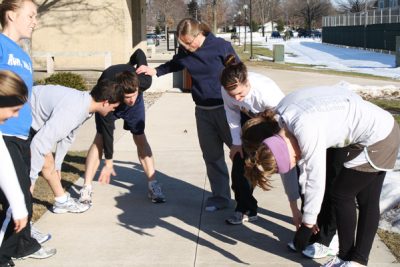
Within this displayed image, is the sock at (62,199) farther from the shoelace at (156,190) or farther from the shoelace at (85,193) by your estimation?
the shoelace at (156,190)

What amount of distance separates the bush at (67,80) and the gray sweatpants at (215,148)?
9162 mm

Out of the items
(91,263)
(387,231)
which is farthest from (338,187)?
(91,263)

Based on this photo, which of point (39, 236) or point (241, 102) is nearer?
point (241, 102)

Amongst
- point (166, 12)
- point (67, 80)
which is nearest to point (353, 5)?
point (166, 12)

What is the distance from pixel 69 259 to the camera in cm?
435

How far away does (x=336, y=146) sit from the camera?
11.4ft

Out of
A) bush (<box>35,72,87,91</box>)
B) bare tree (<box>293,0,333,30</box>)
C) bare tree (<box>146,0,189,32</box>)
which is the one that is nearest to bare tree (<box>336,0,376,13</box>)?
bare tree (<box>293,0,333,30</box>)

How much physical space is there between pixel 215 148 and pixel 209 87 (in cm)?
62

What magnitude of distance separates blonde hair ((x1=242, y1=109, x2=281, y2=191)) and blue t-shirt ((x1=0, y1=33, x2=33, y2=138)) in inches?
62.4

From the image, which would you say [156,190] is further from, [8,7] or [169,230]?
[8,7]

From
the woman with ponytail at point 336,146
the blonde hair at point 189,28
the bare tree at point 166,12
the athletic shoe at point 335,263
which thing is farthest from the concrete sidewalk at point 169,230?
the bare tree at point 166,12

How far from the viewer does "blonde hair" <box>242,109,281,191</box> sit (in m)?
3.09

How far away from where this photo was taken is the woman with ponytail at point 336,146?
311cm

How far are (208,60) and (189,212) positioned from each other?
146 centimetres
